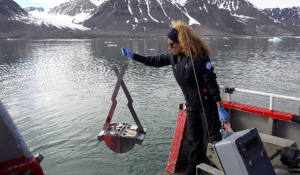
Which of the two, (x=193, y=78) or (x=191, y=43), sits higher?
(x=191, y=43)

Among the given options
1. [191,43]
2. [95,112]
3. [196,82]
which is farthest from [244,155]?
[95,112]

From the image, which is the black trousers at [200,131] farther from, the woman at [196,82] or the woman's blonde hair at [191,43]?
the woman's blonde hair at [191,43]

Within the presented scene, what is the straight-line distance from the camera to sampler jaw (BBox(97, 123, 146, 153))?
4480 mm

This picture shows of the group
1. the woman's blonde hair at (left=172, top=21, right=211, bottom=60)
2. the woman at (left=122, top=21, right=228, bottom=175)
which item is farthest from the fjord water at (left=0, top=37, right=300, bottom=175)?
the woman's blonde hair at (left=172, top=21, right=211, bottom=60)

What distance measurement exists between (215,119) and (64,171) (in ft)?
15.9

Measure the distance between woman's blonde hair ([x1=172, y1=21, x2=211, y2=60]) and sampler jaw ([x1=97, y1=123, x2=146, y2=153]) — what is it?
1697mm

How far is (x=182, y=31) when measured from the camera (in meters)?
3.70

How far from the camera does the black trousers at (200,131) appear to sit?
151 inches

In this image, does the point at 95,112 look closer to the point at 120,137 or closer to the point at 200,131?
the point at 120,137

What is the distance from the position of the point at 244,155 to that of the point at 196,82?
1.29 metres

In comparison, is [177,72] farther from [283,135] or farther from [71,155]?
[71,155]

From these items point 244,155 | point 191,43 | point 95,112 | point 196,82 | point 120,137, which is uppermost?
point 191,43

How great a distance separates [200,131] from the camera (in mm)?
4031

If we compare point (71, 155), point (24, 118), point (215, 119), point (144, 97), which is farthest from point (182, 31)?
point (144, 97)
